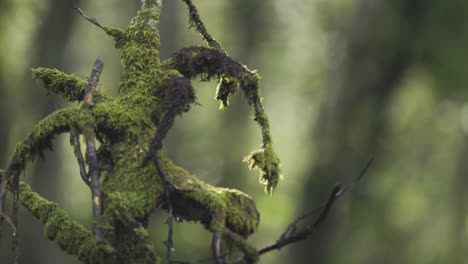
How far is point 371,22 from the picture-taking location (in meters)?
14.0

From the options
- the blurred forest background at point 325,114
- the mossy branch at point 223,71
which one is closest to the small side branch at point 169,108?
the mossy branch at point 223,71

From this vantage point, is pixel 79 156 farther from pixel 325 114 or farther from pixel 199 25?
pixel 325 114

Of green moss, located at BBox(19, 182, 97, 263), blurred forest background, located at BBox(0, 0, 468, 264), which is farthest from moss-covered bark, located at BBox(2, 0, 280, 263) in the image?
blurred forest background, located at BBox(0, 0, 468, 264)

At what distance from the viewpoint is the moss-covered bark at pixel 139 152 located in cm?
277

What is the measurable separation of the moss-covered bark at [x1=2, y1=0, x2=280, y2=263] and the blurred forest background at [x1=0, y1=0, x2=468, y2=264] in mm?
273

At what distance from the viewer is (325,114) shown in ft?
47.2

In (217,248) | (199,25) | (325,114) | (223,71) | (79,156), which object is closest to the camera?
(217,248)

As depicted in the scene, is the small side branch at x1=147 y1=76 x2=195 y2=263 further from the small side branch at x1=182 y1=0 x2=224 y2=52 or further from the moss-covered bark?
Result: the small side branch at x1=182 y1=0 x2=224 y2=52

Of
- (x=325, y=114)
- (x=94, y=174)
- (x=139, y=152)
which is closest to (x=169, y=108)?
(x=139, y=152)

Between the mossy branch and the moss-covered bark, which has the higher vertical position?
the mossy branch

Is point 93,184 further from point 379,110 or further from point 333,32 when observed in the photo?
point 333,32

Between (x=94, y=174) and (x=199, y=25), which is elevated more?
(x=199, y=25)

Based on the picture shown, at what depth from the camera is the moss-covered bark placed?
2.77 metres

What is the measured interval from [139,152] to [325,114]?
1154 centimetres
